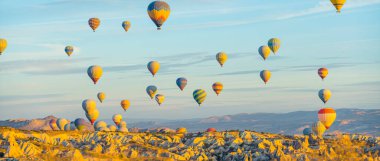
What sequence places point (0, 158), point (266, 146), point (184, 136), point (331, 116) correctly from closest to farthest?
1. point (0, 158)
2. point (266, 146)
3. point (184, 136)
4. point (331, 116)

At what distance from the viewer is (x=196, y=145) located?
144 m

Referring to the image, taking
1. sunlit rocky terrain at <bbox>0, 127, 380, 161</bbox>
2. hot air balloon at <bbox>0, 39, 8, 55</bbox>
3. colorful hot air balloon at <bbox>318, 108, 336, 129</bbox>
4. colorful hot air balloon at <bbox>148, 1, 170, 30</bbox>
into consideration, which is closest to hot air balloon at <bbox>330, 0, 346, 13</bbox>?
sunlit rocky terrain at <bbox>0, 127, 380, 161</bbox>

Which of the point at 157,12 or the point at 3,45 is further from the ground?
the point at 3,45

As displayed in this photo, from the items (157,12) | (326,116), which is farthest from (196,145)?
(326,116)

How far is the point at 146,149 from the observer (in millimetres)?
134625

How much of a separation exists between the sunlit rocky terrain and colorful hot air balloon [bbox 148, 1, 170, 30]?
2760 cm

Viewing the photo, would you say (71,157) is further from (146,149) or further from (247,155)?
(247,155)

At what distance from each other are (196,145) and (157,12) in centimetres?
3598

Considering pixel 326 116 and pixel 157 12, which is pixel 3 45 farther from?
pixel 326 116

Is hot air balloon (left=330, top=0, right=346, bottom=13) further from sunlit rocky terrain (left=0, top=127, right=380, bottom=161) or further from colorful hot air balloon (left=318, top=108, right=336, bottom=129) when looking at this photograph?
colorful hot air balloon (left=318, top=108, right=336, bottom=129)

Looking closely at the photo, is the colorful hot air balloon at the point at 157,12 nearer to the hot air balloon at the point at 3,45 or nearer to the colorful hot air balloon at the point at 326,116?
the hot air balloon at the point at 3,45

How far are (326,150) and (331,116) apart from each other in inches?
2083

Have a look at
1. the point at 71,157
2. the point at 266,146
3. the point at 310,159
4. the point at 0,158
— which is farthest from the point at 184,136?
the point at 0,158

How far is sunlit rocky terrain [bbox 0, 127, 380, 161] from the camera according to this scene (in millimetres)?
128625
